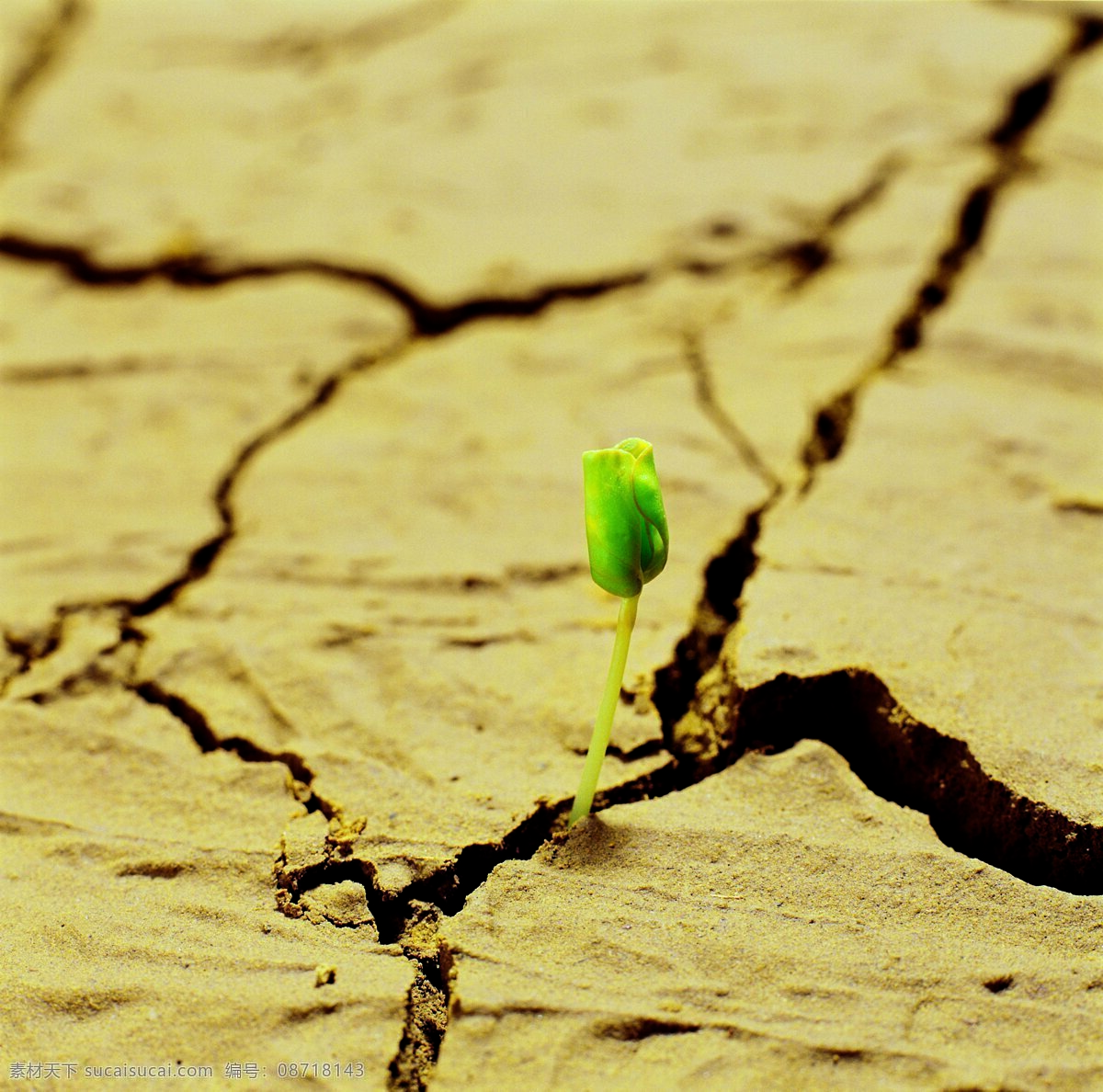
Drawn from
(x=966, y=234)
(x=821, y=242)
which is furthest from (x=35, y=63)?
(x=966, y=234)

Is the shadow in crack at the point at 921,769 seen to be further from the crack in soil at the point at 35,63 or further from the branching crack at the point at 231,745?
the crack in soil at the point at 35,63

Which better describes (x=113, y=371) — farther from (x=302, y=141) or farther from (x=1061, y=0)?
(x=1061, y=0)

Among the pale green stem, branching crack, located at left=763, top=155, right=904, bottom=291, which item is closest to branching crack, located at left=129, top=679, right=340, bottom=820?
the pale green stem

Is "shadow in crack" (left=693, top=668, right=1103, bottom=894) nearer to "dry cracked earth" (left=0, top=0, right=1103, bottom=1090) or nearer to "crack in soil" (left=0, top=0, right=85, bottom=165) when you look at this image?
"dry cracked earth" (left=0, top=0, right=1103, bottom=1090)

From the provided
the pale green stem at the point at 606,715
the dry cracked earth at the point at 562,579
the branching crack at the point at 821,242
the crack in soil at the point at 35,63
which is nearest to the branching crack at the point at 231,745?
the dry cracked earth at the point at 562,579

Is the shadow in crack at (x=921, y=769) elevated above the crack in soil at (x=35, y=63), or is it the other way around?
the crack in soil at (x=35, y=63)

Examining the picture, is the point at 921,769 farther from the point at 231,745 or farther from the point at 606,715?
the point at 231,745
